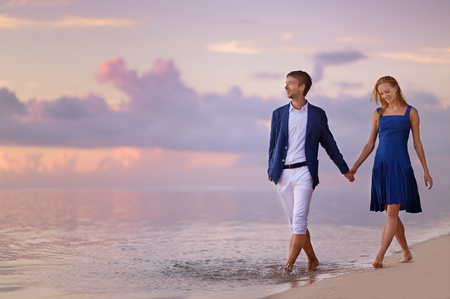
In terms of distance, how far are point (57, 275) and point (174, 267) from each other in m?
1.39

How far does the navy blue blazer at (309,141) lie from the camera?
4.87 meters

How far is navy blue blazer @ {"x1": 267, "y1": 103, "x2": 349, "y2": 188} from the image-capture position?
487 cm

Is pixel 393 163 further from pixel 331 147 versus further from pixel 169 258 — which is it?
pixel 169 258

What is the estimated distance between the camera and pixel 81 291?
4.39m

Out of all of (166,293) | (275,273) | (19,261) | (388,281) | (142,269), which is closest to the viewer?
(388,281)

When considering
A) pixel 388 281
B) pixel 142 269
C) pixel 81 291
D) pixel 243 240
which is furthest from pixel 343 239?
pixel 81 291

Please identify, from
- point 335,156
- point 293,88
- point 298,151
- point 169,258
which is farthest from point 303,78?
point 169,258

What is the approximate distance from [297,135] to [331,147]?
468 mm

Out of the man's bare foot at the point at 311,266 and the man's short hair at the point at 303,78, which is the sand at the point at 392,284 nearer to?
the man's bare foot at the point at 311,266

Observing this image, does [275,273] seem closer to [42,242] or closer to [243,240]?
[243,240]

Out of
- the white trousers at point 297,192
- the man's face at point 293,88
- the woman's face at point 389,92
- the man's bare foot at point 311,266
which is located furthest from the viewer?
the man's bare foot at point 311,266

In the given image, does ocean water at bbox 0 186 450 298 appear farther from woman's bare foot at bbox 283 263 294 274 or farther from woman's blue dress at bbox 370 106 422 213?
woman's blue dress at bbox 370 106 422 213

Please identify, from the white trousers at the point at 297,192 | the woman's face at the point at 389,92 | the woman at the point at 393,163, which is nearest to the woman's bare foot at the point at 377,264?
the woman at the point at 393,163

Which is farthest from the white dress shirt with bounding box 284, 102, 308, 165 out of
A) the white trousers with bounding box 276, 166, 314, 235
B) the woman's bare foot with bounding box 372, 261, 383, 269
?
the woman's bare foot with bounding box 372, 261, 383, 269
